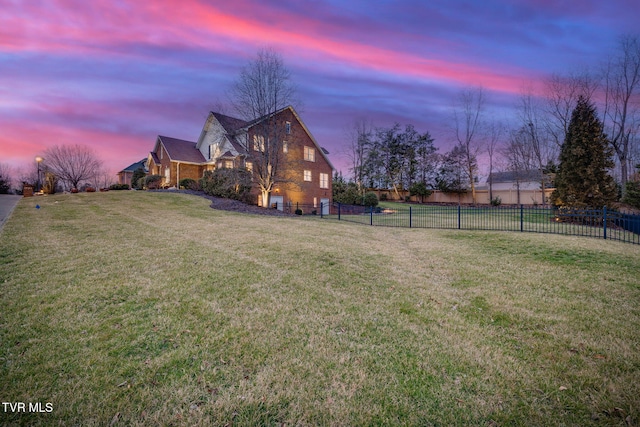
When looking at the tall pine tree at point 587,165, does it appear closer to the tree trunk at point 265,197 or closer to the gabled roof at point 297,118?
the gabled roof at point 297,118

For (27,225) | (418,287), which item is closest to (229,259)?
(418,287)

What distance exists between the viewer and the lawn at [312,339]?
236cm

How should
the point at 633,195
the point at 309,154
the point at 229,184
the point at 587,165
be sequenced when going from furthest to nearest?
the point at 309,154
the point at 229,184
the point at 633,195
the point at 587,165

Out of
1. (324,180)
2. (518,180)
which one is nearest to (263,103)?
(324,180)

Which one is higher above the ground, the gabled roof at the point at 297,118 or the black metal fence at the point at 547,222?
the gabled roof at the point at 297,118

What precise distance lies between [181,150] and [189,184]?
18.7 feet

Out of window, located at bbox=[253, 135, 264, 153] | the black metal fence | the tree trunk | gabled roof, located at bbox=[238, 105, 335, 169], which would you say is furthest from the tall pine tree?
window, located at bbox=[253, 135, 264, 153]

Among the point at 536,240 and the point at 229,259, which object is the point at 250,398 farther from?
the point at 536,240

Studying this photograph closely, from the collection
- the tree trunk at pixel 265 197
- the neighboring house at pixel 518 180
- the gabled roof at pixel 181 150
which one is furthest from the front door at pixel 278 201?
the neighboring house at pixel 518 180

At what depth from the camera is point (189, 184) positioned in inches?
1025

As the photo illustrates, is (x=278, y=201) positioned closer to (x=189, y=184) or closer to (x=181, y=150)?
(x=189, y=184)

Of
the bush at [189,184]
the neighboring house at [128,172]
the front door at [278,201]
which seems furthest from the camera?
the neighboring house at [128,172]

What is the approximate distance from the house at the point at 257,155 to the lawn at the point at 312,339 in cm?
1663

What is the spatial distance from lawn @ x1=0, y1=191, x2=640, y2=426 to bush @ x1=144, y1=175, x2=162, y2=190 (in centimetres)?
2416
